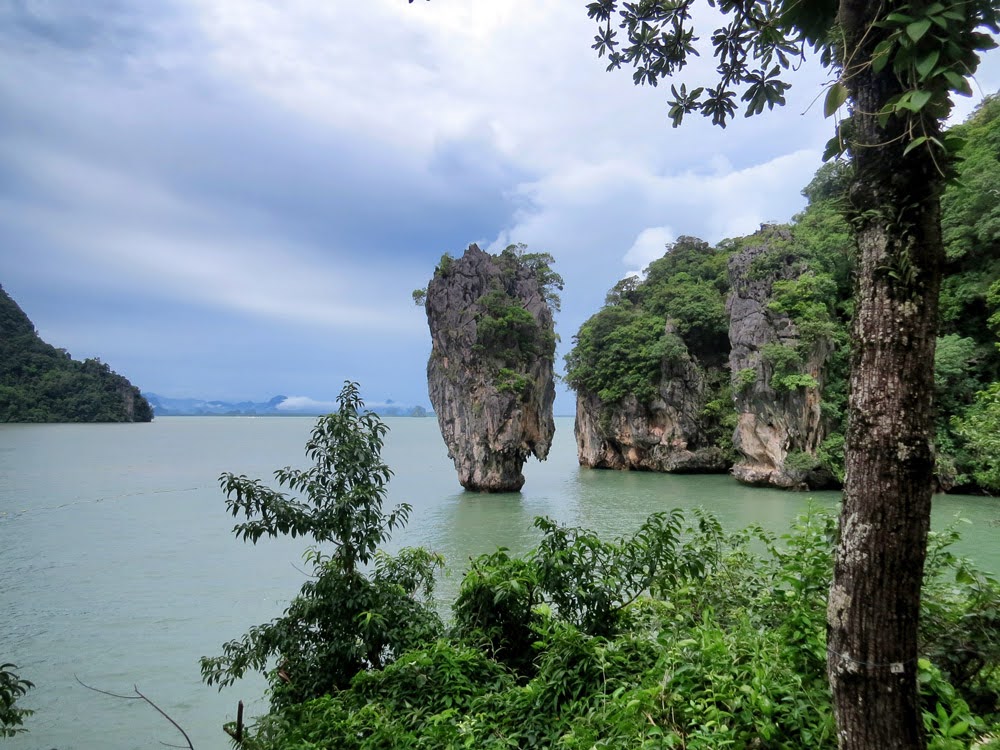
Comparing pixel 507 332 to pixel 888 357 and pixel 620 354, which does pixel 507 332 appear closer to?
pixel 620 354

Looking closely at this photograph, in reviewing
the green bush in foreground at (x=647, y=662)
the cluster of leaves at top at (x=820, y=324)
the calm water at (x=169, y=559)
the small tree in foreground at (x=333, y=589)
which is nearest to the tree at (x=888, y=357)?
the green bush in foreground at (x=647, y=662)

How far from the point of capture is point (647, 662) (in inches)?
105

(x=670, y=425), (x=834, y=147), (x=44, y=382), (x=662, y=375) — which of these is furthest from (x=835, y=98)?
(x=44, y=382)

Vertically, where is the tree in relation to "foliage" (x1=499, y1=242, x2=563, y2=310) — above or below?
below

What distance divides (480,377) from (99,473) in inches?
901

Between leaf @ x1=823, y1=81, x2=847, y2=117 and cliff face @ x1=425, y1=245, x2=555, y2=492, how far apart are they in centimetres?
1953

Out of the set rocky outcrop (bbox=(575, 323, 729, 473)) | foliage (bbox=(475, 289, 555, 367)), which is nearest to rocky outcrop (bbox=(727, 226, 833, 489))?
rocky outcrop (bbox=(575, 323, 729, 473))

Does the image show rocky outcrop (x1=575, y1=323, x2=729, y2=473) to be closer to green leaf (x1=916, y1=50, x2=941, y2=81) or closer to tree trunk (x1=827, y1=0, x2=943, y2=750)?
tree trunk (x1=827, y1=0, x2=943, y2=750)

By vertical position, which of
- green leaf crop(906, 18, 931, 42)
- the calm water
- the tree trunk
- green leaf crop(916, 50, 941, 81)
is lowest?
the calm water

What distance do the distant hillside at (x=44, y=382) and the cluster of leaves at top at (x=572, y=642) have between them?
7583cm

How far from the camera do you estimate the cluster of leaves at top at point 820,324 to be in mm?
14594

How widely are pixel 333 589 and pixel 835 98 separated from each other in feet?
13.6

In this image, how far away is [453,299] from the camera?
72.9 feet

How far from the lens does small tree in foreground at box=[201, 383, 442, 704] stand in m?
3.89
